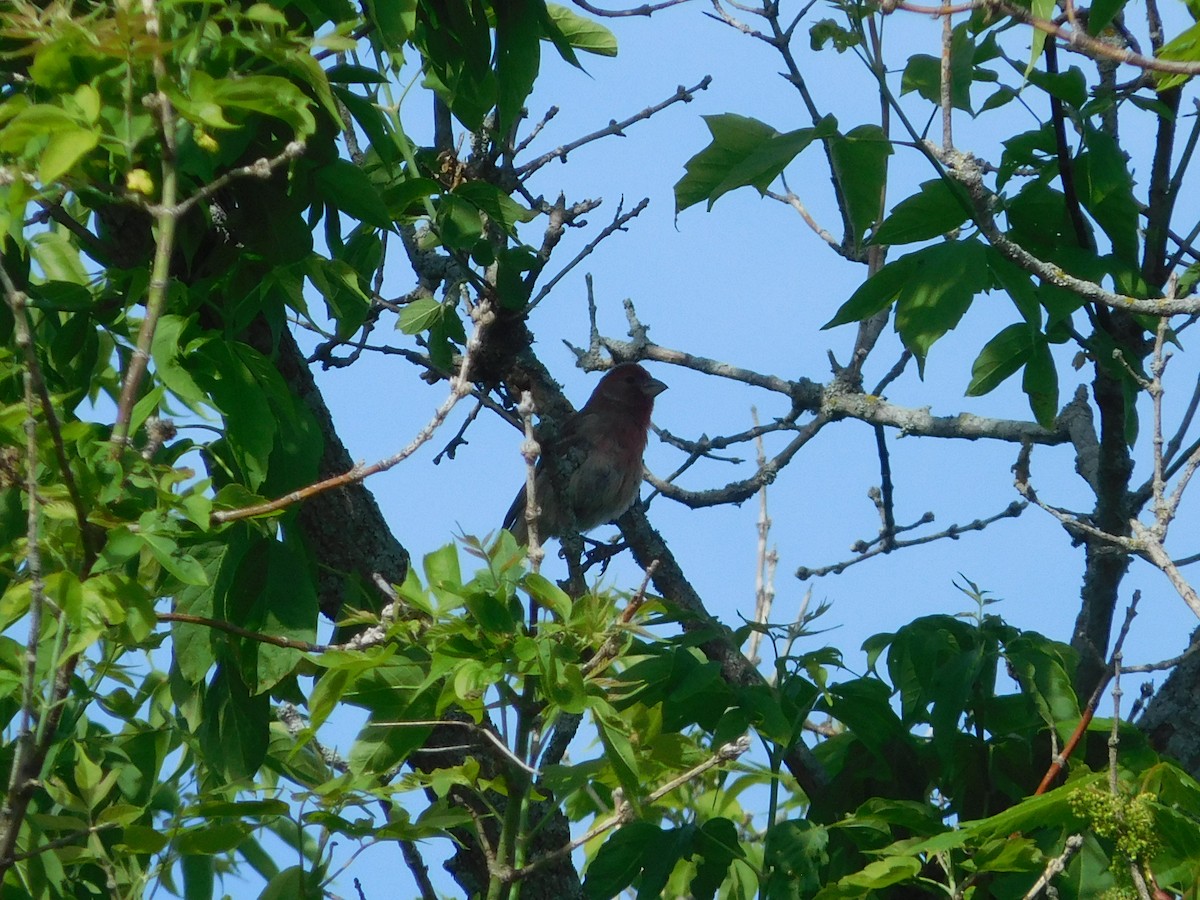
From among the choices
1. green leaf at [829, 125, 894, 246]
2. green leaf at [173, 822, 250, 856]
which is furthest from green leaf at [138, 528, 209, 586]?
green leaf at [829, 125, 894, 246]

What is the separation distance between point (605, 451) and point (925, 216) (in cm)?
448

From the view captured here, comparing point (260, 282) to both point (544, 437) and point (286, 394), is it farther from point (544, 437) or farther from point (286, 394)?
point (544, 437)

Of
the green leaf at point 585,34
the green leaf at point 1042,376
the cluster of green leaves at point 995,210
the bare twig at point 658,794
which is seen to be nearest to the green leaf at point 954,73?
the cluster of green leaves at point 995,210

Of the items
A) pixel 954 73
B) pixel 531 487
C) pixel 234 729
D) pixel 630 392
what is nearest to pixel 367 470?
pixel 531 487

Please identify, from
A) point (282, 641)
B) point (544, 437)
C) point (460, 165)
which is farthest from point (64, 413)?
point (544, 437)

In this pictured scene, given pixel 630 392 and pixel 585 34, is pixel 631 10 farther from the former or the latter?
pixel 630 392

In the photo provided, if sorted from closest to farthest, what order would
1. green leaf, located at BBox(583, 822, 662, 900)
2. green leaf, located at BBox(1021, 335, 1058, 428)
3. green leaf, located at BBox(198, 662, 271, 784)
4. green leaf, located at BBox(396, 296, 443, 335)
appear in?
green leaf, located at BBox(198, 662, 271, 784), green leaf, located at BBox(583, 822, 662, 900), green leaf, located at BBox(1021, 335, 1058, 428), green leaf, located at BBox(396, 296, 443, 335)

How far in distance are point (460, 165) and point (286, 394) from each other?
1.74 meters

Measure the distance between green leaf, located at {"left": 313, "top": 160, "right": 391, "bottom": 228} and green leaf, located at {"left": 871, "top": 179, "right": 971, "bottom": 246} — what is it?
1.46 metres

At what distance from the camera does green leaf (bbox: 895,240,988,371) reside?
12.5 ft

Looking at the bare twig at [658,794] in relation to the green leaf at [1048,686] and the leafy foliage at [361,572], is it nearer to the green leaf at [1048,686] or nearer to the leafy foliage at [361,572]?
the leafy foliage at [361,572]

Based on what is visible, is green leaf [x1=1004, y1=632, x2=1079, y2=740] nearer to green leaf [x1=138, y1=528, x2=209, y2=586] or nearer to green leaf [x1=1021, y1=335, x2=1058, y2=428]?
green leaf [x1=1021, y1=335, x2=1058, y2=428]

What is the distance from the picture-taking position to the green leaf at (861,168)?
12.9 feet

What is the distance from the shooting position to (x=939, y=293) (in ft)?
12.5
